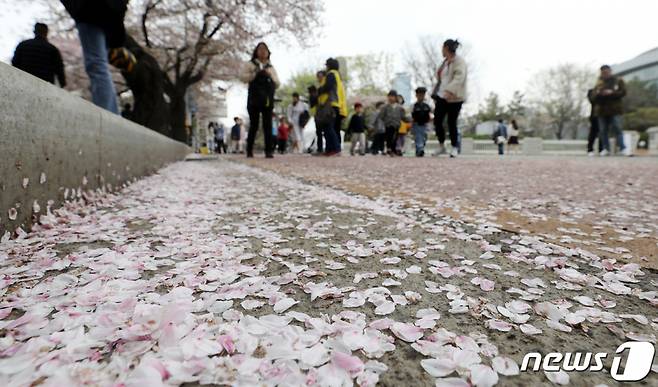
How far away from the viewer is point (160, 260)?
44.4 inches

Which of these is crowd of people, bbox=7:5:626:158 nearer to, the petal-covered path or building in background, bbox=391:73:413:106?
the petal-covered path

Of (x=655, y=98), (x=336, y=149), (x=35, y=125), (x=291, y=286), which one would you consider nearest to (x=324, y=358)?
(x=291, y=286)

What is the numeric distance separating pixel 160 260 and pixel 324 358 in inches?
28.4

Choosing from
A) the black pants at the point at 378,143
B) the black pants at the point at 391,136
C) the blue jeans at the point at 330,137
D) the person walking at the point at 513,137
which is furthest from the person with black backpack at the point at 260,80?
the person walking at the point at 513,137

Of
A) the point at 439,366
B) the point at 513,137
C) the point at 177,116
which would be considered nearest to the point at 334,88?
the point at 439,366

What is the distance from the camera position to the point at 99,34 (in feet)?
12.0

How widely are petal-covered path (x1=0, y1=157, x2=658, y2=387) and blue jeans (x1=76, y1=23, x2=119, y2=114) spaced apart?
8.86ft

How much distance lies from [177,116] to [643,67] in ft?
187

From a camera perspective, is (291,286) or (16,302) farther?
(291,286)

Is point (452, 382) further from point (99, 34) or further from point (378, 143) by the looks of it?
point (378, 143)

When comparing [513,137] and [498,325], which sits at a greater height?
[513,137]

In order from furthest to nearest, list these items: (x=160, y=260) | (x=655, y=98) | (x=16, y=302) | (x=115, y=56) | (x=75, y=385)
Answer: (x=655, y=98) → (x=115, y=56) → (x=160, y=260) → (x=16, y=302) → (x=75, y=385)

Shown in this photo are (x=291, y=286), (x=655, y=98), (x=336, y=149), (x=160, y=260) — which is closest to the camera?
(x=291, y=286)

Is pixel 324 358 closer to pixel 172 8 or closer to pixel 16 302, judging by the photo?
pixel 16 302
